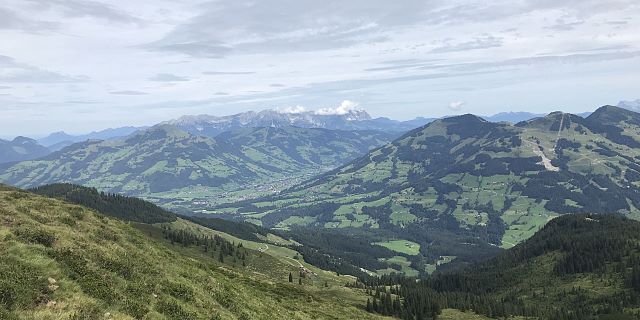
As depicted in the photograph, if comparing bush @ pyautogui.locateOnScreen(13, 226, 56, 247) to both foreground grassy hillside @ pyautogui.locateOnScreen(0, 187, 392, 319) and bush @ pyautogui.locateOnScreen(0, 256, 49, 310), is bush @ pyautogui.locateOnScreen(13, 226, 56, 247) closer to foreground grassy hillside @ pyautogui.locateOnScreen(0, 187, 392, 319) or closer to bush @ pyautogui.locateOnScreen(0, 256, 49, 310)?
foreground grassy hillside @ pyautogui.locateOnScreen(0, 187, 392, 319)

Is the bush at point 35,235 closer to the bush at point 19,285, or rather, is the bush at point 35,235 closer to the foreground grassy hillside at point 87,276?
the foreground grassy hillside at point 87,276

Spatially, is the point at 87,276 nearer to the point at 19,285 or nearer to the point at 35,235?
the point at 19,285

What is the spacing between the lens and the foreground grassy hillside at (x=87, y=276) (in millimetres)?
33062

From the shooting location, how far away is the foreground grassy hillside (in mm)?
33062

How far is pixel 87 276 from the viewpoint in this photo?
38.6 metres

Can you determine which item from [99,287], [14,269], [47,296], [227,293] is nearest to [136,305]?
[99,287]

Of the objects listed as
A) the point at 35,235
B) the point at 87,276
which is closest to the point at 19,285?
the point at 87,276

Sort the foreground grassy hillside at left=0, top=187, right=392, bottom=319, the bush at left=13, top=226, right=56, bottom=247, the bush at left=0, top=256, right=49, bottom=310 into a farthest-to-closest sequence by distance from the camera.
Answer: the bush at left=13, top=226, right=56, bottom=247 < the foreground grassy hillside at left=0, top=187, right=392, bottom=319 < the bush at left=0, top=256, right=49, bottom=310

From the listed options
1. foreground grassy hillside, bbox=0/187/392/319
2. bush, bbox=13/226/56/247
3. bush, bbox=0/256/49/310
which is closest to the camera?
bush, bbox=0/256/49/310

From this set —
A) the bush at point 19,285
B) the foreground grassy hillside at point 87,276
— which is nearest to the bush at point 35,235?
the foreground grassy hillside at point 87,276

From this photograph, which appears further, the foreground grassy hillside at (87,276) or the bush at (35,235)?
the bush at (35,235)

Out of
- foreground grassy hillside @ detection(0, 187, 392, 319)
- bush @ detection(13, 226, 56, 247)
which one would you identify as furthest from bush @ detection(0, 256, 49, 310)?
bush @ detection(13, 226, 56, 247)

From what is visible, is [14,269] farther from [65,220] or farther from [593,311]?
[593,311]

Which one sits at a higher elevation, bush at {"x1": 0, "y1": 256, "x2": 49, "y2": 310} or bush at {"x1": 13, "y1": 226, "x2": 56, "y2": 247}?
bush at {"x1": 13, "y1": 226, "x2": 56, "y2": 247}
